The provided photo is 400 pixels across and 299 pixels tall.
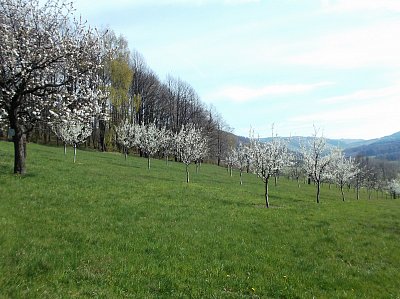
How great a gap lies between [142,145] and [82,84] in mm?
37795

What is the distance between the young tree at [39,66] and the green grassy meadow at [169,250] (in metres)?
4.13

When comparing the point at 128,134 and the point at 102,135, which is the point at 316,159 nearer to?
the point at 128,134

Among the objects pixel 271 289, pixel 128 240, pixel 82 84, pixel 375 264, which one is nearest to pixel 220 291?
pixel 271 289

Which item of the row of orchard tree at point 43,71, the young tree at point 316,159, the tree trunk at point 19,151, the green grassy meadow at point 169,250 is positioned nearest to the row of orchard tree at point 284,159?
the young tree at point 316,159

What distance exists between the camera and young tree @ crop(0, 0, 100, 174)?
18.0 m

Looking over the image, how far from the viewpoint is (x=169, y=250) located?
38.5 ft

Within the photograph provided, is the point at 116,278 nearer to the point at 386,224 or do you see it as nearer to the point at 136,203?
the point at 136,203

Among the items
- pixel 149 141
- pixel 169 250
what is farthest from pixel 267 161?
pixel 149 141

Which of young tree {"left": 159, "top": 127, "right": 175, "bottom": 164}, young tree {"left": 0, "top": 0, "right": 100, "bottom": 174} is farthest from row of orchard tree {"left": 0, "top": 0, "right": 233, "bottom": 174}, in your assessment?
young tree {"left": 159, "top": 127, "right": 175, "bottom": 164}

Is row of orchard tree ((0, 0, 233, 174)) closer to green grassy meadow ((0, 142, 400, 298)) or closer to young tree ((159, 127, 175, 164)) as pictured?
green grassy meadow ((0, 142, 400, 298))

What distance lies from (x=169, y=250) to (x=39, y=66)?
12.9 meters

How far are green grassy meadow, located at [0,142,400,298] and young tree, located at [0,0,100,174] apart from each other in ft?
13.6

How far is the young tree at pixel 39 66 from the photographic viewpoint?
18.0 meters

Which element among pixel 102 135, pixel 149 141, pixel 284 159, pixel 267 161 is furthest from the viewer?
pixel 102 135
